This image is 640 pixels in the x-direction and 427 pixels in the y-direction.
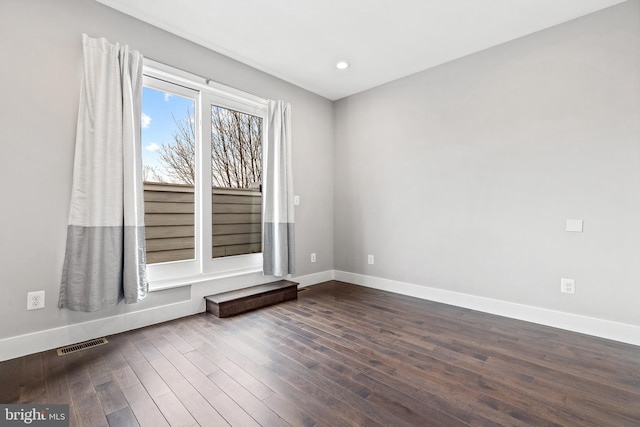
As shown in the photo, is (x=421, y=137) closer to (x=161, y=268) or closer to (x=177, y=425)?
(x=161, y=268)

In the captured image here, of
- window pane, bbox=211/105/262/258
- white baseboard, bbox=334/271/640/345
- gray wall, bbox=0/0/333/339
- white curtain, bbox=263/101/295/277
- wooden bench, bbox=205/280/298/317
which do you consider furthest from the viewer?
white curtain, bbox=263/101/295/277


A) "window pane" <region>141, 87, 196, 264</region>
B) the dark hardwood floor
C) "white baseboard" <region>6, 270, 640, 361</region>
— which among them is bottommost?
the dark hardwood floor

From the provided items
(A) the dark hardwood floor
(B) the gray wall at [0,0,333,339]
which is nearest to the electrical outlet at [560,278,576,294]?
(A) the dark hardwood floor

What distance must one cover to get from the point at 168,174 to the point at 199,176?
292 millimetres

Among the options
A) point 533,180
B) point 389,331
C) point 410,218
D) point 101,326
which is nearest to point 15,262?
point 101,326

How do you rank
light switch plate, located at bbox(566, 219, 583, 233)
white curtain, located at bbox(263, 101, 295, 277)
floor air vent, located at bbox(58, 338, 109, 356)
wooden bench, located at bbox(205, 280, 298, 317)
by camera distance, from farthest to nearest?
white curtain, located at bbox(263, 101, 295, 277)
wooden bench, located at bbox(205, 280, 298, 317)
light switch plate, located at bbox(566, 219, 583, 233)
floor air vent, located at bbox(58, 338, 109, 356)

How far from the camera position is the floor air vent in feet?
7.17

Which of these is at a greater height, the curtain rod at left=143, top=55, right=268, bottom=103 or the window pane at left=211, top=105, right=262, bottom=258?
the curtain rod at left=143, top=55, right=268, bottom=103

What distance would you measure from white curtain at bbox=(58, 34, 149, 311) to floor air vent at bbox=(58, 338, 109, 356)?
28cm

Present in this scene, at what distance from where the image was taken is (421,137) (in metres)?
3.61

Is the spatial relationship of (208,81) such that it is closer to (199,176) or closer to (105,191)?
(199,176)

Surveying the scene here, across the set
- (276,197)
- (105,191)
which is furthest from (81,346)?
(276,197)

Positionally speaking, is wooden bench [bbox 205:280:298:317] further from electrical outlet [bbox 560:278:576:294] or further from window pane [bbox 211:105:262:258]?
electrical outlet [bbox 560:278:576:294]

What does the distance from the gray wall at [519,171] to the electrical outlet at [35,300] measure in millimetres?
3358
